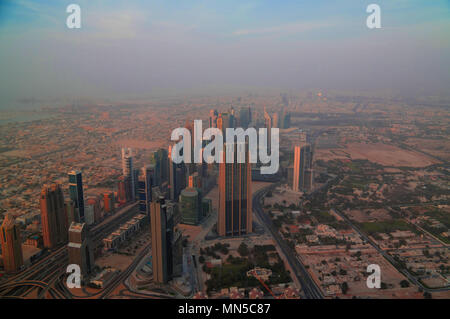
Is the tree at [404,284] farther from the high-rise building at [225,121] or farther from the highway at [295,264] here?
the high-rise building at [225,121]

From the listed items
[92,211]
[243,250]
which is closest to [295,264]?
[243,250]

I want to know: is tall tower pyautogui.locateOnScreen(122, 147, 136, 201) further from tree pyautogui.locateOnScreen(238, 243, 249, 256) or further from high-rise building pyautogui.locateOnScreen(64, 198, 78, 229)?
tree pyautogui.locateOnScreen(238, 243, 249, 256)

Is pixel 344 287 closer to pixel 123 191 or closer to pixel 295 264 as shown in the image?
pixel 295 264

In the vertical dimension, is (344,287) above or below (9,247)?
below

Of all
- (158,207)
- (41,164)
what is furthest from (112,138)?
(158,207)

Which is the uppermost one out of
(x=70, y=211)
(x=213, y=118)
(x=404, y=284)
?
(x=213, y=118)

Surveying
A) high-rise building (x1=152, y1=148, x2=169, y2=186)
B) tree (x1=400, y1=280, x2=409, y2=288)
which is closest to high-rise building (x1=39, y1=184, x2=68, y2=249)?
high-rise building (x1=152, y1=148, x2=169, y2=186)

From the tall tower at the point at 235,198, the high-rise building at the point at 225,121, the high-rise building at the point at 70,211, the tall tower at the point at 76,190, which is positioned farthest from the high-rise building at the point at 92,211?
the high-rise building at the point at 225,121
